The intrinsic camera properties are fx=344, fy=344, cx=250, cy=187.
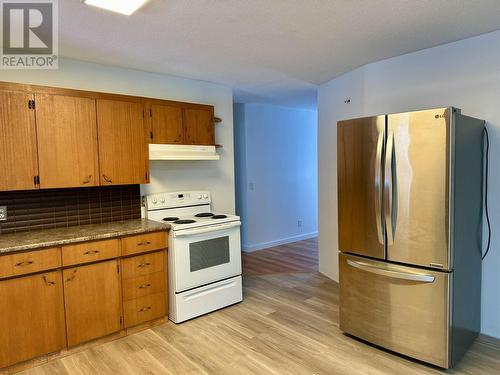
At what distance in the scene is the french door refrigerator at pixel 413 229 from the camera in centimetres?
224

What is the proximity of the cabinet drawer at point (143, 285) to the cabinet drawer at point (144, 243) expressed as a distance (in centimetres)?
24

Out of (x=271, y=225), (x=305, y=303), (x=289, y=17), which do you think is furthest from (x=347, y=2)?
(x=271, y=225)

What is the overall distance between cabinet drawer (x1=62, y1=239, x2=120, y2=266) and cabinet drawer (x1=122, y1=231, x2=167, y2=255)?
0.25 ft

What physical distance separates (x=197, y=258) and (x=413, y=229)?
1841 millimetres

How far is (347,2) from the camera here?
2100 mm

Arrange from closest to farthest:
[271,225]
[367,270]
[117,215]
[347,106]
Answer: [367,270], [117,215], [347,106], [271,225]

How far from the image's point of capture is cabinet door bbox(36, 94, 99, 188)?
2688 millimetres

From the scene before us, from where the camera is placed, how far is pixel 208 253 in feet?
10.7

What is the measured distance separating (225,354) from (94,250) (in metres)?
1.29

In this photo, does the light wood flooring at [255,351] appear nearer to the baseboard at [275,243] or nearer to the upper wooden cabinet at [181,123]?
the upper wooden cabinet at [181,123]

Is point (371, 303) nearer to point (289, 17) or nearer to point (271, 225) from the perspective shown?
point (289, 17)

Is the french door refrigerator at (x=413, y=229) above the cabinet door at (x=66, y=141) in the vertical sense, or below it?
below

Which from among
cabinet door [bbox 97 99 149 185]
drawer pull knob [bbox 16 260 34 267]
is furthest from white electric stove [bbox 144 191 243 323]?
drawer pull knob [bbox 16 260 34 267]
